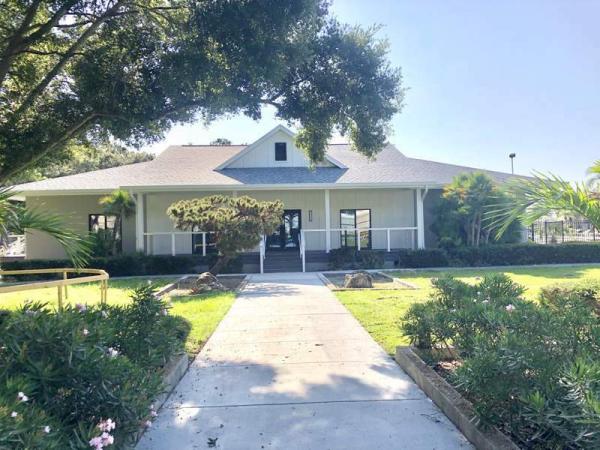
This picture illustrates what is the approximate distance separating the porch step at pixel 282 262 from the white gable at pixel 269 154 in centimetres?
514

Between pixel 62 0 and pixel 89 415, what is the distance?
8618 millimetres

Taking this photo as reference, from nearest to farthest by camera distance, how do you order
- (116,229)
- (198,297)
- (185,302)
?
(185,302) → (198,297) → (116,229)

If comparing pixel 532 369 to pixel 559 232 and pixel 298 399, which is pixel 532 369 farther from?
pixel 559 232

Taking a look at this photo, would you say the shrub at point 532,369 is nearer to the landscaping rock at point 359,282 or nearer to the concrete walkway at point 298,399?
the concrete walkway at point 298,399

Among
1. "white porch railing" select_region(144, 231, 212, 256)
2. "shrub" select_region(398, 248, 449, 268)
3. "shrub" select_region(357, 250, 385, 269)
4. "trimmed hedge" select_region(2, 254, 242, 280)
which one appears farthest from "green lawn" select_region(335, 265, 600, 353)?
"white porch railing" select_region(144, 231, 212, 256)

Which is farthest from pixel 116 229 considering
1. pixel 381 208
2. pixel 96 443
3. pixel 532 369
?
→ pixel 532 369

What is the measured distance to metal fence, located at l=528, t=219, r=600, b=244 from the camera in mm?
27375

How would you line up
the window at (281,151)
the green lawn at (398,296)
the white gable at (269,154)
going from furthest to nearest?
the window at (281,151), the white gable at (269,154), the green lawn at (398,296)

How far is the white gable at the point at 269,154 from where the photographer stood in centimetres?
2244

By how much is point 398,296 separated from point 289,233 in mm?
10966

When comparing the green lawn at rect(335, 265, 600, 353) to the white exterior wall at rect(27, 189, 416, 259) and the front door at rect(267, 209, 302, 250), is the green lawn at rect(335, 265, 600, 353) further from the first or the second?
the front door at rect(267, 209, 302, 250)

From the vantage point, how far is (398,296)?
11195 millimetres

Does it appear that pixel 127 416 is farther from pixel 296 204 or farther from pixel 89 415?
pixel 296 204

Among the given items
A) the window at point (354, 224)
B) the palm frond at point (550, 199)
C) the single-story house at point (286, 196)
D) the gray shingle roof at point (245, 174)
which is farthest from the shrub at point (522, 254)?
the palm frond at point (550, 199)
